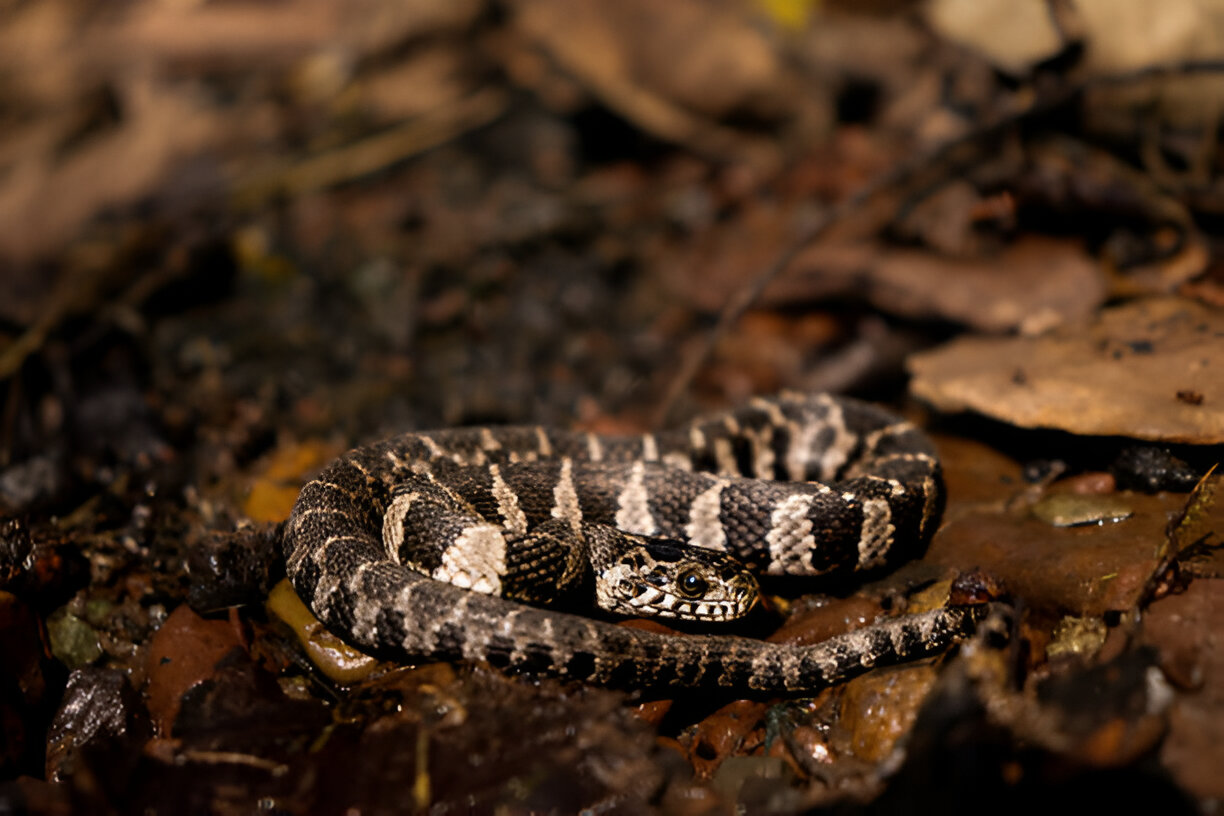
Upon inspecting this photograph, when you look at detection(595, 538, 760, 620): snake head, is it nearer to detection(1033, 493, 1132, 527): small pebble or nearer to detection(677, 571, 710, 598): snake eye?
detection(677, 571, 710, 598): snake eye

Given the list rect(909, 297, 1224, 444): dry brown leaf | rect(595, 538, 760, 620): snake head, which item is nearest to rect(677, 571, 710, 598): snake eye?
rect(595, 538, 760, 620): snake head

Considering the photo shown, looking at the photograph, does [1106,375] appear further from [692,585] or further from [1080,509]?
[692,585]

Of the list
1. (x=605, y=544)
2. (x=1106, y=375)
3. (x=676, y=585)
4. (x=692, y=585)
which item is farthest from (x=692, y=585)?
(x=1106, y=375)

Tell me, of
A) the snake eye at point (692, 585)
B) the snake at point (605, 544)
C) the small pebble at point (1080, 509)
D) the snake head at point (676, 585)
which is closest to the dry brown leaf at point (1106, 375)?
the small pebble at point (1080, 509)

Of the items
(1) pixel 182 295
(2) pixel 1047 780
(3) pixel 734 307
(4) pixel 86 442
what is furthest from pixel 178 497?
(2) pixel 1047 780

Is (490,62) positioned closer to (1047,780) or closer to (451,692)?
(451,692)
